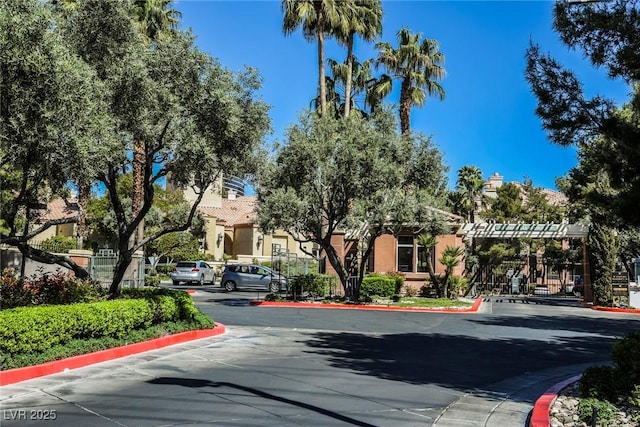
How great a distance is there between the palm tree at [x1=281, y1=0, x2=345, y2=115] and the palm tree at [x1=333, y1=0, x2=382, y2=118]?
460 millimetres

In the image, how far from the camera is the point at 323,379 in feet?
29.8

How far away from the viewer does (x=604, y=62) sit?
927cm

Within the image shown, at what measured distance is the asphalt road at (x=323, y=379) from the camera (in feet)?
22.7

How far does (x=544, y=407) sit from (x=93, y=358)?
735cm

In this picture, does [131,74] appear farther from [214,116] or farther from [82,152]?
[82,152]

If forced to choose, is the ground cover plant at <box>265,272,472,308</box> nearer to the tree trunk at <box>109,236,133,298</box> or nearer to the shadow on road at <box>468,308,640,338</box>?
the shadow on road at <box>468,308,640,338</box>

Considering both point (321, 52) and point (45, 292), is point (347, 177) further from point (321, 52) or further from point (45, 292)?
point (45, 292)

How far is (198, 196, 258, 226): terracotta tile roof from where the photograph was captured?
57503 millimetres

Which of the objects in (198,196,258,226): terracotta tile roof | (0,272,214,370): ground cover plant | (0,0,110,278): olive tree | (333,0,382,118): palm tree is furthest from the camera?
(198,196,258,226): terracotta tile roof

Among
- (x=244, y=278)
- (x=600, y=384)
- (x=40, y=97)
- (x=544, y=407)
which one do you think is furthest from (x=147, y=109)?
(x=244, y=278)

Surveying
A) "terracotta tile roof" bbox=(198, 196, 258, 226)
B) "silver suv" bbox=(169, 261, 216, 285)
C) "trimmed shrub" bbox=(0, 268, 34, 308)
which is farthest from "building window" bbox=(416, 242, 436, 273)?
"terracotta tile roof" bbox=(198, 196, 258, 226)

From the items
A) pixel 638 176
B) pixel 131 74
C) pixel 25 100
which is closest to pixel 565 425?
pixel 638 176

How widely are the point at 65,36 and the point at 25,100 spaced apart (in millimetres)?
3553

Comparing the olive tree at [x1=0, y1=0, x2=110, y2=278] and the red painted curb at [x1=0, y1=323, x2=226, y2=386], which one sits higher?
the olive tree at [x1=0, y1=0, x2=110, y2=278]
